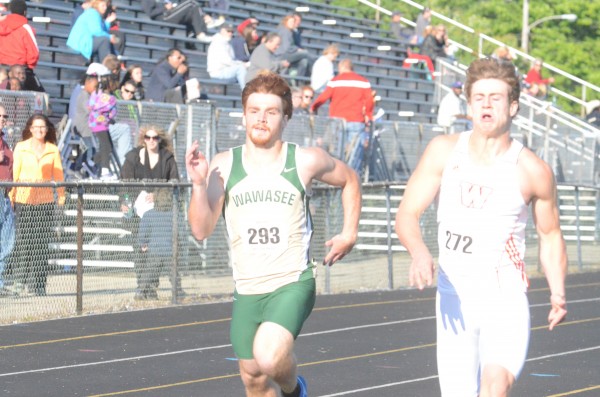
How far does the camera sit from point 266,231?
24.2 ft

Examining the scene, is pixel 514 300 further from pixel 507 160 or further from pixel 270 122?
pixel 270 122

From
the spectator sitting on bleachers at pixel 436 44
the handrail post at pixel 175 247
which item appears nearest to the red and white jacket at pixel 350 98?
the handrail post at pixel 175 247

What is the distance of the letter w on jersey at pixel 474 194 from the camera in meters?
6.62

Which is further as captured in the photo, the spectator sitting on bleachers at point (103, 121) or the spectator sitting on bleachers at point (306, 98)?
the spectator sitting on bleachers at point (306, 98)

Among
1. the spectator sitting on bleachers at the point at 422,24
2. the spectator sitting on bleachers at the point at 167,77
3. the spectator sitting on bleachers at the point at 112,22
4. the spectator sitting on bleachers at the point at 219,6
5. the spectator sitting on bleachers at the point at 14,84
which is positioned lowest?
the spectator sitting on bleachers at the point at 14,84

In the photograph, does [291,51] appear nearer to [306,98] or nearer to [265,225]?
[306,98]

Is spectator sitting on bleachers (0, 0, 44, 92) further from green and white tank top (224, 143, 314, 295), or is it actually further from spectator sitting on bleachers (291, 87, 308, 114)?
green and white tank top (224, 143, 314, 295)

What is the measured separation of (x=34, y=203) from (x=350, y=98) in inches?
326

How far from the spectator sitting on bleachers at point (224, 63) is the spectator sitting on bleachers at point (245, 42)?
1.50 ft

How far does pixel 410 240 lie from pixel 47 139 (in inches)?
338

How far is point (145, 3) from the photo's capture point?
81.7ft

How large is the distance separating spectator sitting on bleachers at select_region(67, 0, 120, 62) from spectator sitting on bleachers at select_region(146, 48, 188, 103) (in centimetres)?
97

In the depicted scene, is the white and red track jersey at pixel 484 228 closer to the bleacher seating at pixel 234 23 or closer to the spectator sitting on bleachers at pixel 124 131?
the spectator sitting on bleachers at pixel 124 131

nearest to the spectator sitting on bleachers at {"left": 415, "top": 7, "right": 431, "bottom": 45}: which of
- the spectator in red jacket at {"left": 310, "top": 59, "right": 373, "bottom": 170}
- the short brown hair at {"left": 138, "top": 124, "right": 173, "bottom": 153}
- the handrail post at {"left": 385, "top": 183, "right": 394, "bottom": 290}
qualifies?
the spectator in red jacket at {"left": 310, "top": 59, "right": 373, "bottom": 170}
